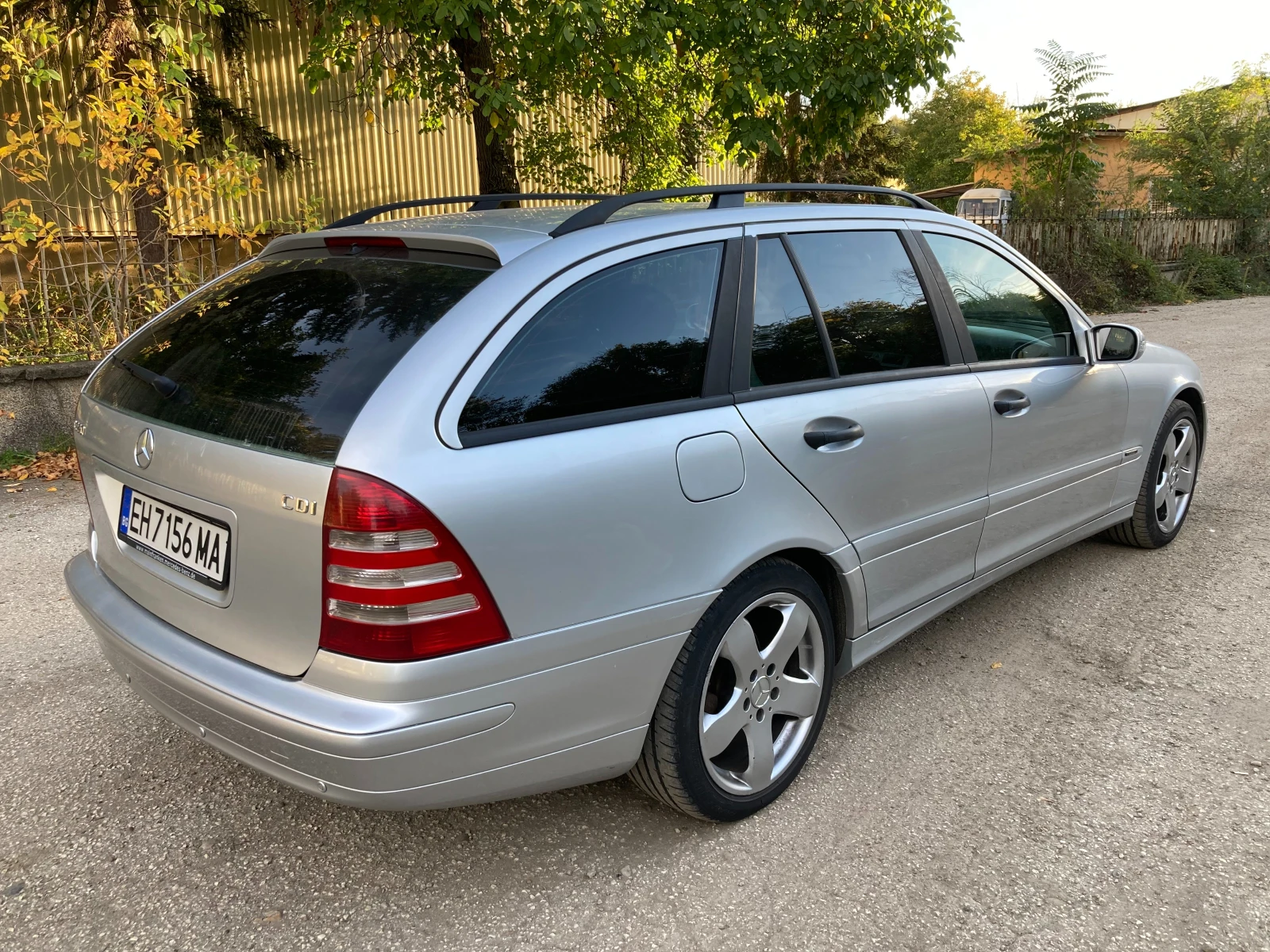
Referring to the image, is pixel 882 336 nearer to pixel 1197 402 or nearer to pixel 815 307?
pixel 815 307

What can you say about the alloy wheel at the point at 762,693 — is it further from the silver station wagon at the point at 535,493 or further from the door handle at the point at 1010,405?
the door handle at the point at 1010,405

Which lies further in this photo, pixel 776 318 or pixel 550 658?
pixel 776 318

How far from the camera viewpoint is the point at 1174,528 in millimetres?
4879

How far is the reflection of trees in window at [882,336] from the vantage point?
9.69 feet

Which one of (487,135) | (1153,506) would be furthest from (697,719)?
(487,135)

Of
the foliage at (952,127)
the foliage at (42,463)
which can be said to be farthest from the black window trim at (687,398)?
the foliage at (952,127)

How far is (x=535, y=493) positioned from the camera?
210 centimetres

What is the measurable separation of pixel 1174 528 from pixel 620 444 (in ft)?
12.5

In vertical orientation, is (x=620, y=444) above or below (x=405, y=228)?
below

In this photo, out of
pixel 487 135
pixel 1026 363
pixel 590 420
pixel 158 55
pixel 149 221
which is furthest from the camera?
pixel 158 55

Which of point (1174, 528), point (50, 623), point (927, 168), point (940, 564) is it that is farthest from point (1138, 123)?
point (927, 168)

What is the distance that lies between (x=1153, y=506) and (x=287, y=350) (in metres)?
4.03

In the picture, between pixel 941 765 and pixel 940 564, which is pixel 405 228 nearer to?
pixel 940 564

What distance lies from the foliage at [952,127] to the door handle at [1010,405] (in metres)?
52.7
